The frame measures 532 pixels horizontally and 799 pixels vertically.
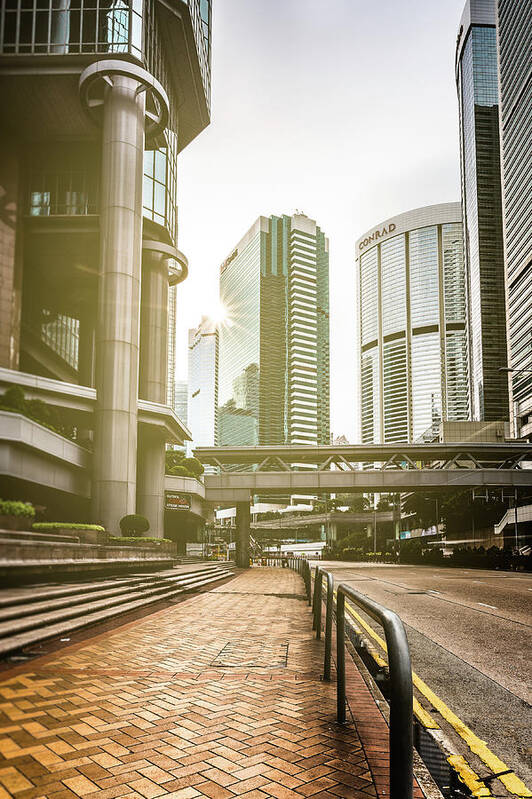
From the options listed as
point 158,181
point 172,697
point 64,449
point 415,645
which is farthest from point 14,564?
point 158,181

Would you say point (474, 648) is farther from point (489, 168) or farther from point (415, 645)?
point (489, 168)

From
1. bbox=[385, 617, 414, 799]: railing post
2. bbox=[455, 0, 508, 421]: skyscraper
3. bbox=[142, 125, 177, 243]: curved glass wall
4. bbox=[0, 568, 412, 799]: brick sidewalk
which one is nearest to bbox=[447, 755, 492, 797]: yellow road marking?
bbox=[0, 568, 412, 799]: brick sidewalk

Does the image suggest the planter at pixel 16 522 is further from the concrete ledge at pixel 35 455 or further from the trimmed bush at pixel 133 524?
the trimmed bush at pixel 133 524

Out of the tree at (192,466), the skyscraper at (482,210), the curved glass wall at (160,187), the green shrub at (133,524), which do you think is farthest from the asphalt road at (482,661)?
the skyscraper at (482,210)

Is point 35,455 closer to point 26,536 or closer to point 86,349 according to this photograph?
point 26,536

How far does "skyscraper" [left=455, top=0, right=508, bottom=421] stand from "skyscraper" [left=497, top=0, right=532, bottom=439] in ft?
105

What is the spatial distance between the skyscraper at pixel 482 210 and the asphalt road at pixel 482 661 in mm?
151491

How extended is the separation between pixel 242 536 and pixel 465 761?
47.8 m

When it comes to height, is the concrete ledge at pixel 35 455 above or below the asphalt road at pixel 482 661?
above

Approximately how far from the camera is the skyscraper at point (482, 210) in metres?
164

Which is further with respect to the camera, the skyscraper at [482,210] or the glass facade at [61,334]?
the skyscraper at [482,210]

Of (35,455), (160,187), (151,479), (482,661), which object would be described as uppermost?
(160,187)

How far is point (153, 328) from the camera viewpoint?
48125 millimetres

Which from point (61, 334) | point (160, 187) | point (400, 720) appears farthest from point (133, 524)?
point (400, 720)
